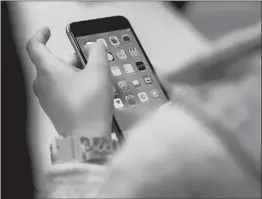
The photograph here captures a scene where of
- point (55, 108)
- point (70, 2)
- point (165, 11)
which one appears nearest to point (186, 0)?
point (165, 11)

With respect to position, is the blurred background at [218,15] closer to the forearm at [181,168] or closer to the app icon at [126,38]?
the app icon at [126,38]

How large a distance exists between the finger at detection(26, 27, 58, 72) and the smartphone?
30 mm

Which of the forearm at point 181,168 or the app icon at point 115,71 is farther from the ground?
the forearm at point 181,168

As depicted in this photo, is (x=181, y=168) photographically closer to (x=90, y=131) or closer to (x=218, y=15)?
(x=90, y=131)

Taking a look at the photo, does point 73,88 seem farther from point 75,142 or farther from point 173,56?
point 173,56

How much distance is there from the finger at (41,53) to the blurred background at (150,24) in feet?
0.13

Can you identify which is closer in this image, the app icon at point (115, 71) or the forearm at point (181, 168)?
the forearm at point (181, 168)

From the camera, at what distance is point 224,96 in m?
0.24

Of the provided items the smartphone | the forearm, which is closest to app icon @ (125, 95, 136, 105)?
the smartphone

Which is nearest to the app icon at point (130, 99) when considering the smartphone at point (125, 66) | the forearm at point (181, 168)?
the smartphone at point (125, 66)

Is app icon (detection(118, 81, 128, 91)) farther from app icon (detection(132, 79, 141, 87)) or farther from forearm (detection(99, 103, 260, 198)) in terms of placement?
forearm (detection(99, 103, 260, 198))

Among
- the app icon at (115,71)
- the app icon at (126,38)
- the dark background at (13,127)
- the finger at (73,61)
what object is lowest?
the dark background at (13,127)

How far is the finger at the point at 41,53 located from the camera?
0.32 meters

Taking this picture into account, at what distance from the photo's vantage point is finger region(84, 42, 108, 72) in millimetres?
309
